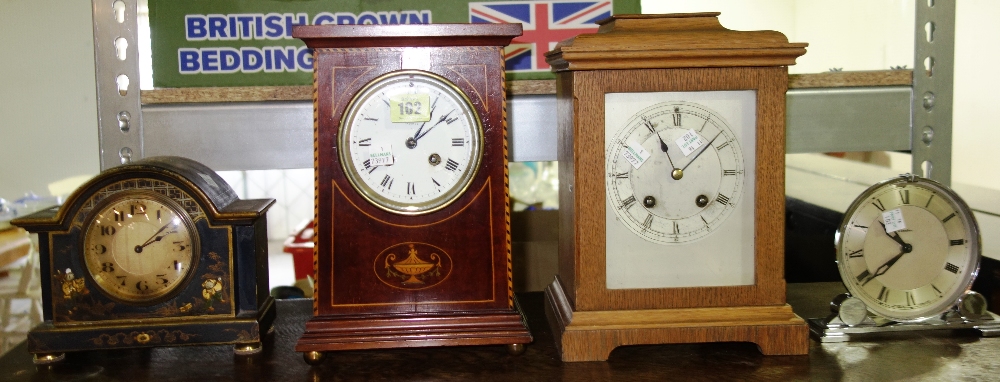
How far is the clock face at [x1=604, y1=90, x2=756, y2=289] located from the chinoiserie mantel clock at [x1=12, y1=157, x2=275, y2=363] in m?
0.61

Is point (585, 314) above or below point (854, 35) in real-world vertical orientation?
below

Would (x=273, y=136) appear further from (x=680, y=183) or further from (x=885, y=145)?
(x=885, y=145)

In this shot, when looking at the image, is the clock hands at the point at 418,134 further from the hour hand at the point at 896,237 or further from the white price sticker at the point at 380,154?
the hour hand at the point at 896,237

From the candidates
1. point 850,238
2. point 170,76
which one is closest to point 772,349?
point 850,238

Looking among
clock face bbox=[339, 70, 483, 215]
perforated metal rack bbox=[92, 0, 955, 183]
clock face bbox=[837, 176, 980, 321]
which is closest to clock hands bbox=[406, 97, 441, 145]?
clock face bbox=[339, 70, 483, 215]

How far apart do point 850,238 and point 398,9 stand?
39.5 inches

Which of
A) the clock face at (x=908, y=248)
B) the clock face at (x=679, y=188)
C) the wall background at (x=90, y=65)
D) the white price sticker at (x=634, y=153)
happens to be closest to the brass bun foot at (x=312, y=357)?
the clock face at (x=679, y=188)

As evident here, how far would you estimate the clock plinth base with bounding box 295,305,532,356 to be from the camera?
137 cm

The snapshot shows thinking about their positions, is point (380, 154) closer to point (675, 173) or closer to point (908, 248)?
point (675, 173)

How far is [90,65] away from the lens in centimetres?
Answer: 275

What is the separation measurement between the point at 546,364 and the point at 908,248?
0.67m

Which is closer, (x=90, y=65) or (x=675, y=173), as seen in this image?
(x=675, y=173)

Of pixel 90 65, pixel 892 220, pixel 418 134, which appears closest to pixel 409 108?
pixel 418 134

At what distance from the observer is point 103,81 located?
1.75 metres
